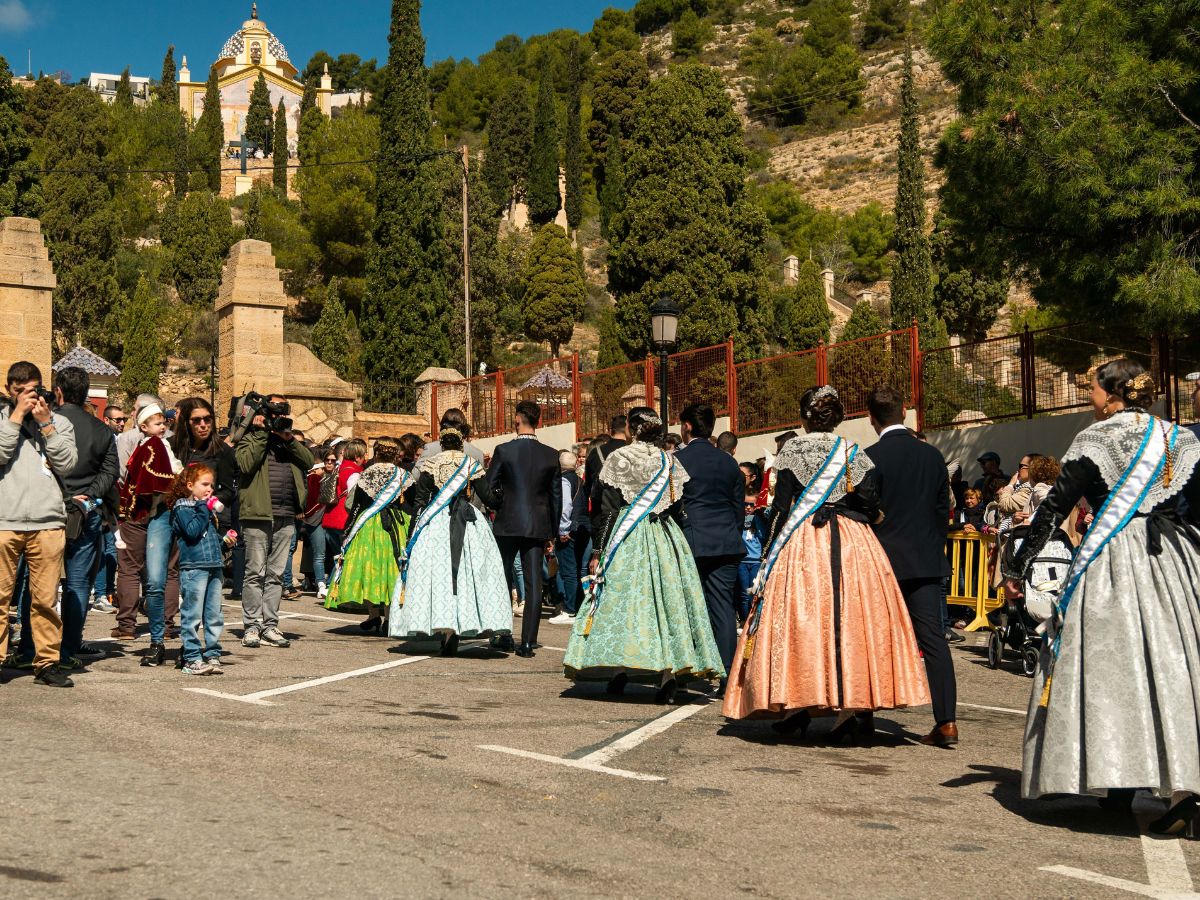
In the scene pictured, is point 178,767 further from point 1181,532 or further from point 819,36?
point 819,36

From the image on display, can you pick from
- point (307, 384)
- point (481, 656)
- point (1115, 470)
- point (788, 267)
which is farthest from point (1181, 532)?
point (788, 267)

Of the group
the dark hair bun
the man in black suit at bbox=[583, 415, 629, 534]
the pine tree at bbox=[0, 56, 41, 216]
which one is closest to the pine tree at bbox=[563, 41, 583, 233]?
the pine tree at bbox=[0, 56, 41, 216]

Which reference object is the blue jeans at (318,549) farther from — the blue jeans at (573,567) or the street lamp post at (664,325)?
the street lamp post at (664,325)

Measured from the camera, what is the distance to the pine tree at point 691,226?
145 ft

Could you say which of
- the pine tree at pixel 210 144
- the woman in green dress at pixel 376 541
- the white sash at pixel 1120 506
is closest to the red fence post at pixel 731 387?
the woman in green dress at pixel 376 541

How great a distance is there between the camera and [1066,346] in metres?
17.6

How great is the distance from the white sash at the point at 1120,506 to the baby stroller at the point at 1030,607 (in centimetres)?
299

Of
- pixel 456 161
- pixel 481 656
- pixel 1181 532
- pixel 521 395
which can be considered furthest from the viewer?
pixel 456 161

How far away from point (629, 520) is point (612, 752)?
91.6 inches

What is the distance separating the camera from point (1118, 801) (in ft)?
19.5

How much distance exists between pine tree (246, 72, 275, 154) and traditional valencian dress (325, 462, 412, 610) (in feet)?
332

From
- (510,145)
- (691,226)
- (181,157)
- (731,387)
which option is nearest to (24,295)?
(731,387)

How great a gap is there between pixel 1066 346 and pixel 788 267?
63717 mm

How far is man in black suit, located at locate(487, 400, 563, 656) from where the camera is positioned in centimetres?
1112
